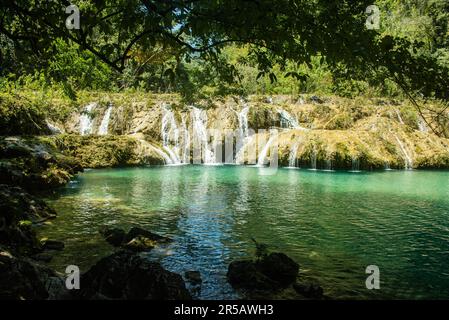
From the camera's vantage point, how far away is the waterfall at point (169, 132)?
33.9m

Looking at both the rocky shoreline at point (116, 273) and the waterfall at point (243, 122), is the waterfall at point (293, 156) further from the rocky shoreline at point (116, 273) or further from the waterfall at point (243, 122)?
the rocky shoreline at point (116, 273)

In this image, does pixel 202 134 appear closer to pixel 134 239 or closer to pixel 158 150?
pixel 158 150

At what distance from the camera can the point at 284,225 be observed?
1237 cm

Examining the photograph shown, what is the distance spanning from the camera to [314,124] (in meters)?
37.6

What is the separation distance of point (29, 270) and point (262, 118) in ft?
100

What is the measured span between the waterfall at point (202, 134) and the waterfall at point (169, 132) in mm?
1624

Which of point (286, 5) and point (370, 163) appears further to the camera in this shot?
point (370, 163)

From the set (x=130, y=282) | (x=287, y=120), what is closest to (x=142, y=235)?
(x=130, y=282)

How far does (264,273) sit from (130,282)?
2614 millimetres

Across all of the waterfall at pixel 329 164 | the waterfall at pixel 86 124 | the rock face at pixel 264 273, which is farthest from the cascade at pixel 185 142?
the rock face at pixel 264 273
